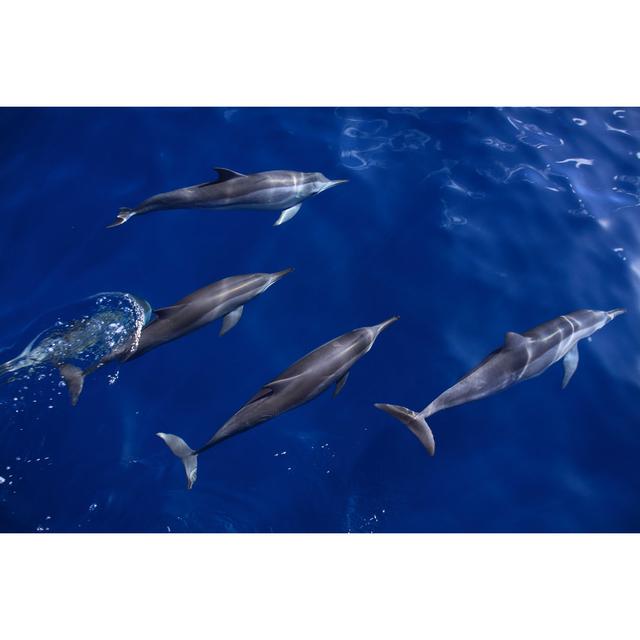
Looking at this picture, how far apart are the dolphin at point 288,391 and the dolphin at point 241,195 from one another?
10.5ft

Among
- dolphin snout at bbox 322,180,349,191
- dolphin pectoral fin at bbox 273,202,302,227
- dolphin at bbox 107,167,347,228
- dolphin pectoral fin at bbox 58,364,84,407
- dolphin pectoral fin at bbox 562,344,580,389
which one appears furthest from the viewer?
dolphin snout at bbox 322,180,349,191

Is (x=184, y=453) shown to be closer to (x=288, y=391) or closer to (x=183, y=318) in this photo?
A: (x=288, y=391)

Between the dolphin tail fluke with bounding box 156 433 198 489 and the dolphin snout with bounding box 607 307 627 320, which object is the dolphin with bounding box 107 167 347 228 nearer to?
the dolphin tail fluke with bounding box 156 433 198 489

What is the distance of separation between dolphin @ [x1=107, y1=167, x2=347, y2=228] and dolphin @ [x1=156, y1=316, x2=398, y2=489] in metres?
3.21

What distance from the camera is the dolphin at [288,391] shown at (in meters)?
7.26

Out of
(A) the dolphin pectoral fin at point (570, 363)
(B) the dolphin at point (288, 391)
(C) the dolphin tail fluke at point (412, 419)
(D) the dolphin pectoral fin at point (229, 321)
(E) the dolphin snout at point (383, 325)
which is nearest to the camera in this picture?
(B) the dolphin at point (288, 391)

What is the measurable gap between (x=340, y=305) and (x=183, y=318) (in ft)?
9.20

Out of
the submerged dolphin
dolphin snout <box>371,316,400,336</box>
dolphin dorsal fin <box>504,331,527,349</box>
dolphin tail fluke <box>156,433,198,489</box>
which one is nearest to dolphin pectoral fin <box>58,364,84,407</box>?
the submerged dolphin

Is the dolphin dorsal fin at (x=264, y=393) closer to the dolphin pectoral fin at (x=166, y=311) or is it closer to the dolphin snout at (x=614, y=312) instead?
the dolphin pectoral fin at (x=166, y=311)

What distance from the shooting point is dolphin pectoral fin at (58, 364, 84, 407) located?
773cm

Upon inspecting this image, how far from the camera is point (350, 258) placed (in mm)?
10102

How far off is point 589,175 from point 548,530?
7.81 meters

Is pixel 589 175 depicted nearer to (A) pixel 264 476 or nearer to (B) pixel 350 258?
(B) pixel 350 258

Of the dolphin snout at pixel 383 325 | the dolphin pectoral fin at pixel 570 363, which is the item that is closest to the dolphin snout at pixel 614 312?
the dolphin pectoral fin at pixel 570 363
